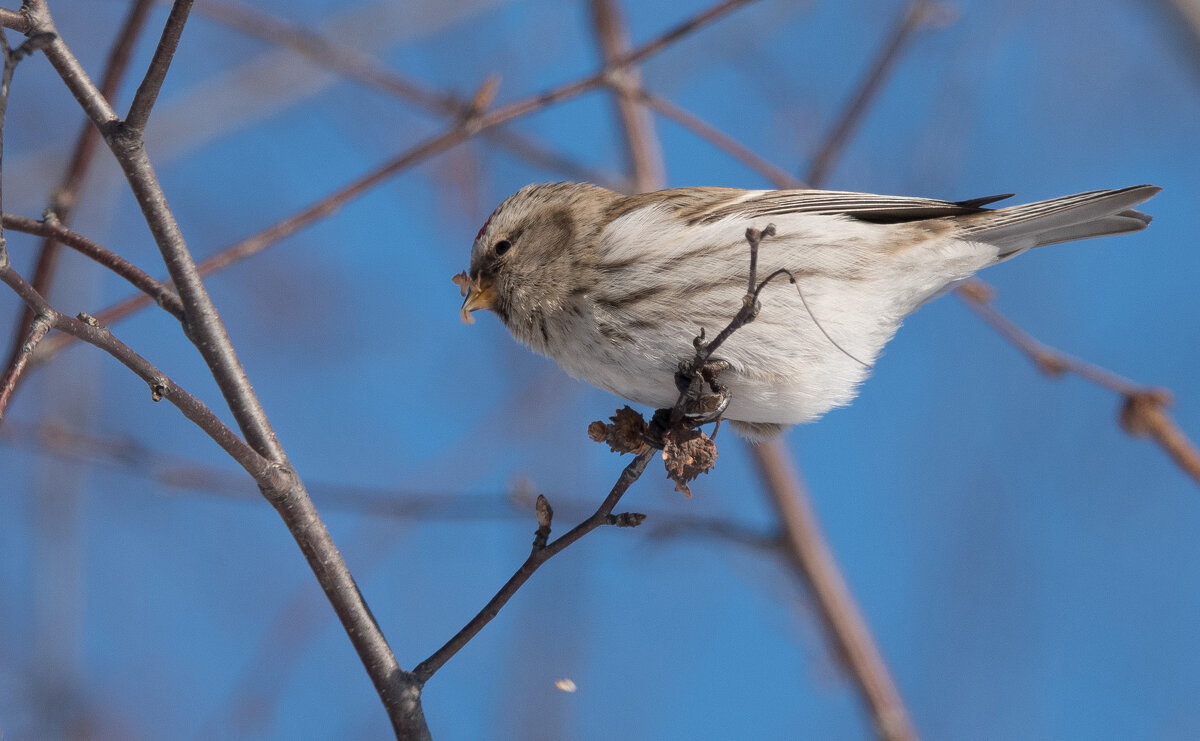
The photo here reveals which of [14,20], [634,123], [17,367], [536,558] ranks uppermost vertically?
[634,123]

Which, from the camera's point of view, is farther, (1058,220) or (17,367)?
(1058,220)

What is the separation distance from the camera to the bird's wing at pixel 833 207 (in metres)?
2.88

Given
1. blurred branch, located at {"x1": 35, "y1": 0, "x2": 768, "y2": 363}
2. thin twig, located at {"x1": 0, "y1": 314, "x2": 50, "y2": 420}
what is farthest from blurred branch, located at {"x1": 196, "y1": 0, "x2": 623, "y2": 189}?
thin twig, located at {"x1": 0, "y1": 314, "x2": 50, "y2": 420}

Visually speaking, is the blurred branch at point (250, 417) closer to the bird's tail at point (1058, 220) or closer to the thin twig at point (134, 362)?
the thin twig at point (134, 362)

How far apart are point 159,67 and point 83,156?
0.84m

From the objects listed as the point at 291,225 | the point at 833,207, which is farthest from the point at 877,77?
the point at 291,225

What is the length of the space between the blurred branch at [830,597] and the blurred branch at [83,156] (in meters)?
2.39

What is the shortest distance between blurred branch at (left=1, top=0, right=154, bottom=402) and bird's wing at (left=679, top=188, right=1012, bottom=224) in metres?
1.48

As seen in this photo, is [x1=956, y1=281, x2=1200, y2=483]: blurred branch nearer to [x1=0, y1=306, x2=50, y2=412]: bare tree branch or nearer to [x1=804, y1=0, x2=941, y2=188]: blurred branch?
[x1=804, y1=0, x2=941, y2=188]: blurred branch

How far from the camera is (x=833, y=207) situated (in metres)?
2.94

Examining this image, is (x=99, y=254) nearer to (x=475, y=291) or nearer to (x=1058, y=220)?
(x=475, y=291)

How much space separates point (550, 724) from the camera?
5.46m

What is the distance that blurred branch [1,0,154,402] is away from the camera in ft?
7.46

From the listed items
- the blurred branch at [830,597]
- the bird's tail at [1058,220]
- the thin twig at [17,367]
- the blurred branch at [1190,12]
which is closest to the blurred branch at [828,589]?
the blurred branch at [830,597]
